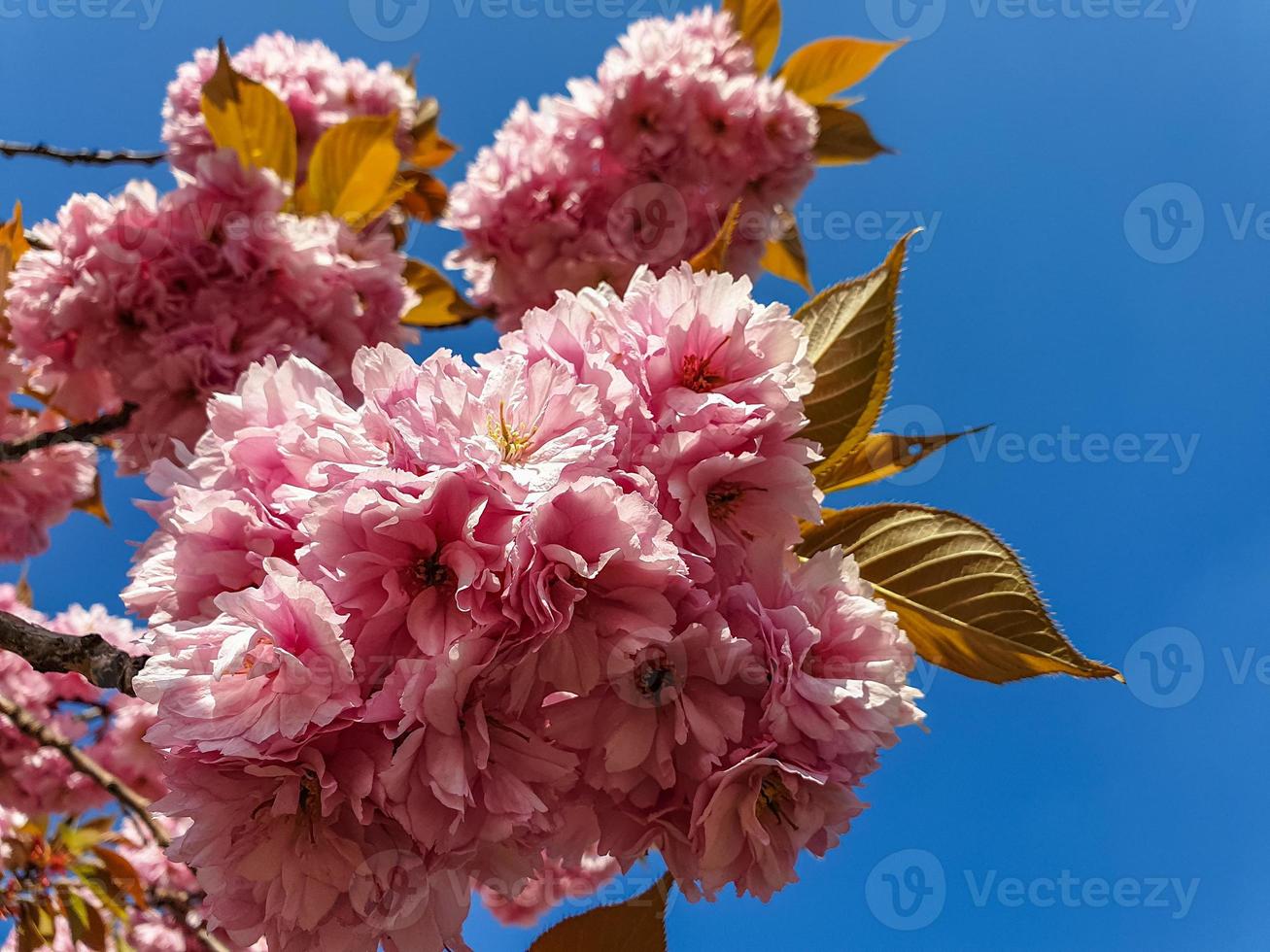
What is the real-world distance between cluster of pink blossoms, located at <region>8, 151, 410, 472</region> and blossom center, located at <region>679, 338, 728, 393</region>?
1384 mm

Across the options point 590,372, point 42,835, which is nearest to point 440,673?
point 590,372

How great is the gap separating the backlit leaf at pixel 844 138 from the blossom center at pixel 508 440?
2.77 metres

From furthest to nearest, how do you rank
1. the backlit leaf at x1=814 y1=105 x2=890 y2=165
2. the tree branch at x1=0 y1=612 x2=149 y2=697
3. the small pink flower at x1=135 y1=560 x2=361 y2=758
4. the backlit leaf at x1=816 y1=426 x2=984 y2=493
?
the backlit leaf at x1=814 y1=105 x2=890 y2=165, the backlit leaf at x1=816 y1=426 x2=984 y2=493, the tree branch at x1=0 y1=612 x2=149 y2=697, the small pink flower at x1=135 y1=560 x2=361 y2=758

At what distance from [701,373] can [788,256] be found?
2583 mm

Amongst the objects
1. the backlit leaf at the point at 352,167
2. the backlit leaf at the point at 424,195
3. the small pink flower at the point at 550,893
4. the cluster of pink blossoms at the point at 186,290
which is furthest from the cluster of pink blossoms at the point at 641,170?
the small pink flower at the point at 550,893

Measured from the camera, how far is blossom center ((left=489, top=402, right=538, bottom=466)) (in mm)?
861

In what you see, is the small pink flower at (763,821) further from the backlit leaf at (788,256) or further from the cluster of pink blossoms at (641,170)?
the backlit leaf at (788,256)

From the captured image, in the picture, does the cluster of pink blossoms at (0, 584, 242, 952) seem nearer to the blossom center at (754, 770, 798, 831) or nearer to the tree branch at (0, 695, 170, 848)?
the tree branch at (0, 695, 170, 848)

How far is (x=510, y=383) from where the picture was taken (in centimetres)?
88

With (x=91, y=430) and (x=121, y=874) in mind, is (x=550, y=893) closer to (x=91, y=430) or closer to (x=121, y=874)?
(x=121, y=874)

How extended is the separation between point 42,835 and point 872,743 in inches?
141

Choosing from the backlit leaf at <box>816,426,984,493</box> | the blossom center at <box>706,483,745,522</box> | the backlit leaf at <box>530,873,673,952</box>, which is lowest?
the backlit leaf at <box>530,873,673,952</box>

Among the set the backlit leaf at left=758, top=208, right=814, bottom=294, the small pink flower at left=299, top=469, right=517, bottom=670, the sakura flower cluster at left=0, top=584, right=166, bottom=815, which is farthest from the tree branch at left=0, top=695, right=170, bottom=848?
the backlit leaf at left=758, top=208, right=814, bottom=294

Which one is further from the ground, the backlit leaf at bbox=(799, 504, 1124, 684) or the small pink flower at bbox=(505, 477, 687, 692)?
the backlit leaf at bbox=(799, 504, 1124, 684)
